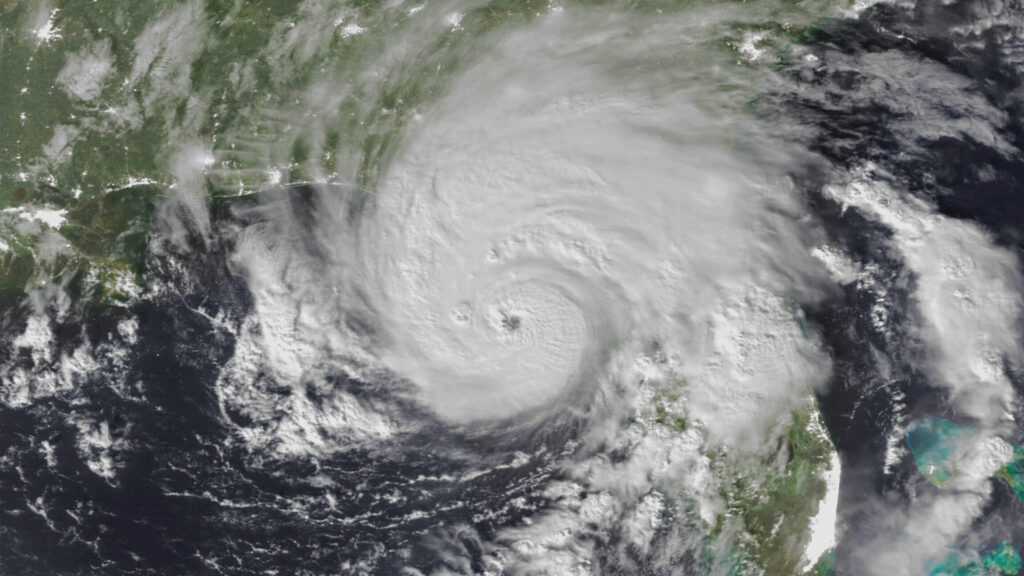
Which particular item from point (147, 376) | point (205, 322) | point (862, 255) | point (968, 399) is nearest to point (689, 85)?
point (862, 255)

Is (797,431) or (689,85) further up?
(689,85)

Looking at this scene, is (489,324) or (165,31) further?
(165,31)

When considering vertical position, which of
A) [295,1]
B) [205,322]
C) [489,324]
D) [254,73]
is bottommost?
[489,324]

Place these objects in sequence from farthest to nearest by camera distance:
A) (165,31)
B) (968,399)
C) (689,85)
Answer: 1. (165,31)
2. (689,85)
3. (968,399)

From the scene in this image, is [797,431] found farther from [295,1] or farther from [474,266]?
[295,1]

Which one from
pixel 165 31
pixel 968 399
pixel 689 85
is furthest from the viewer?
pixel 165 31

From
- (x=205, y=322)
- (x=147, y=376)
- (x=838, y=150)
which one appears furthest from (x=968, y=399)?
(x=147, y=376)
